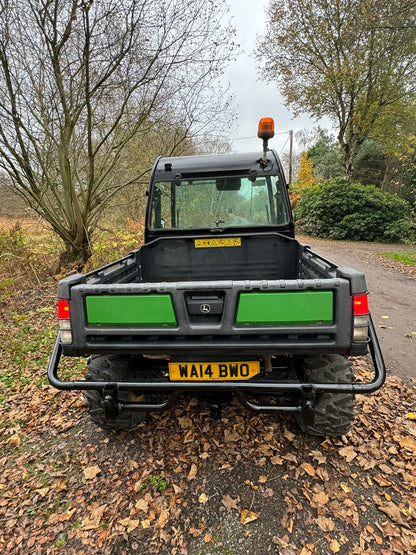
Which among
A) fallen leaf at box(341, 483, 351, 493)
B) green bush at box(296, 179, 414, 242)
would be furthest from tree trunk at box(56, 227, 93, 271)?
green bush at box(296, 179, 414, 242)

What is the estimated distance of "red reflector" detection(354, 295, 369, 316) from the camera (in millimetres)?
1734

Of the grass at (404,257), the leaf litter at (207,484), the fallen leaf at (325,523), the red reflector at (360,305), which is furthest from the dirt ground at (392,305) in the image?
the red reflector at (360,305)

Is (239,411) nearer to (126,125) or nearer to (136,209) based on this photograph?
(126,125)

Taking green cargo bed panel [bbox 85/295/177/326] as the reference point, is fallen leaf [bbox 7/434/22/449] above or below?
below

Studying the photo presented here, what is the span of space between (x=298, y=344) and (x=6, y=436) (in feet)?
8.98

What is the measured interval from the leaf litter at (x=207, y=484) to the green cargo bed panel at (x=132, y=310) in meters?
1.20

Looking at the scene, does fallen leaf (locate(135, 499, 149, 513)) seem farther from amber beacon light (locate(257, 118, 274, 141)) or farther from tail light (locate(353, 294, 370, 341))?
amber beacon light (locate(257, 118, 274, 141))

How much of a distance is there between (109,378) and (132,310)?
0.69 meters

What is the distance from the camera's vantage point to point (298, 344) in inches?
71.9

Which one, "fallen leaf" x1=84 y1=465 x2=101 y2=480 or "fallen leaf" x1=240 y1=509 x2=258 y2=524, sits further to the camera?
"fallen leaf" x1=84 y1=465 x2=101 y2=480

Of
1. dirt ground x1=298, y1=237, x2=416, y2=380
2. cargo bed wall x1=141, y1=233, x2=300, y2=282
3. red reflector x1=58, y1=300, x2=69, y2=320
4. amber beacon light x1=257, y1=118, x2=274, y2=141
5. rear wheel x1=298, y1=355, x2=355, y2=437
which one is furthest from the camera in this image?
dirt ground x1=298, y1=237, x2=416, y2=380

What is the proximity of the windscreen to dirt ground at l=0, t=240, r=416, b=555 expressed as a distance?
2.02 m

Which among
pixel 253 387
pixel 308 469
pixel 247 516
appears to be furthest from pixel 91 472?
pixel 308 469

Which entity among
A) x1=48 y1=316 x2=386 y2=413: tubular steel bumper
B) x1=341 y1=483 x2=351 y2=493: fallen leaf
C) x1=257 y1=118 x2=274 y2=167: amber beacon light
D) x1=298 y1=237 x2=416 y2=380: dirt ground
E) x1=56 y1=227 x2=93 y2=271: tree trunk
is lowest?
x1=341 y1=483 x2=351 y2=493: fallen leaf
